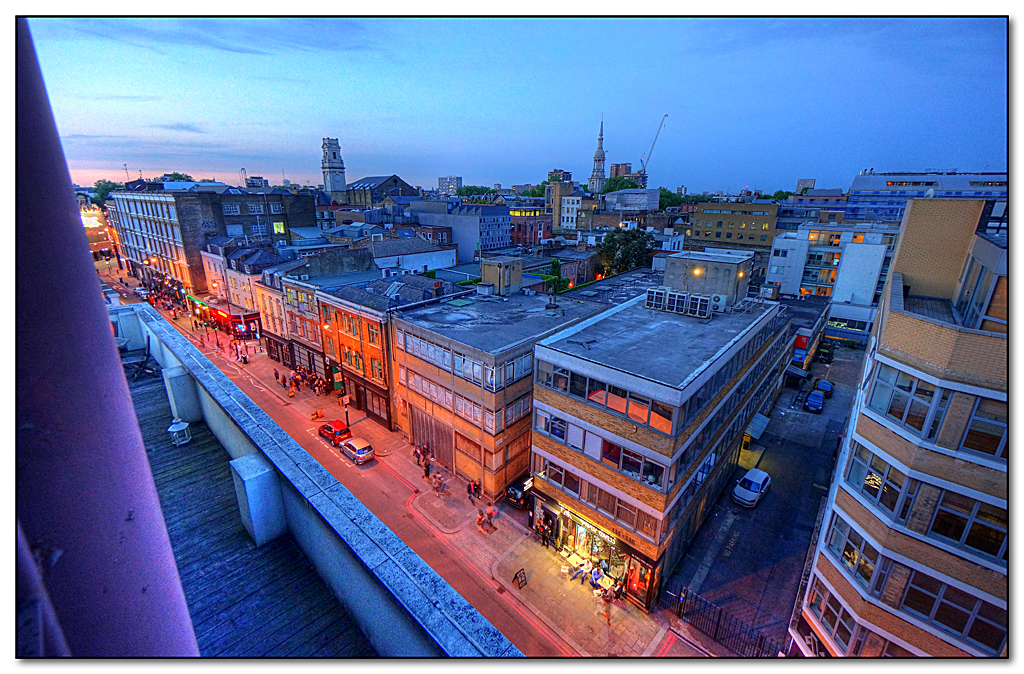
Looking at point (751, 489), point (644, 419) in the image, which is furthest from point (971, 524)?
point (751, 489)

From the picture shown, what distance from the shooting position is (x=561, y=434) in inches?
814

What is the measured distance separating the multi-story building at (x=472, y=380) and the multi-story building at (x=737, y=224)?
63401 mm

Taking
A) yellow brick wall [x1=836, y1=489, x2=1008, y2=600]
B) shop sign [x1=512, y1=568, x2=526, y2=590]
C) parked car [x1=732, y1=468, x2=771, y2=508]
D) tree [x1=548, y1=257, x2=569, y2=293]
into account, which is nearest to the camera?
yellow brick wall [x1=836, y1=489, x2=1008, y2=600]

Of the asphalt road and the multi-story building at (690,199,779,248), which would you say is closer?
the asphalt road

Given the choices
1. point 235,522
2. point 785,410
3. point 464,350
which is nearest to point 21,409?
point 235,522

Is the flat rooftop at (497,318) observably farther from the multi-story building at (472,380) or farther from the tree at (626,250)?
the tree at (626,250)

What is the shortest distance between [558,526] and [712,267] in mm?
16456

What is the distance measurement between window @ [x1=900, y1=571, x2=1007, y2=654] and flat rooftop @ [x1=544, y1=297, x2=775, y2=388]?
8.21m

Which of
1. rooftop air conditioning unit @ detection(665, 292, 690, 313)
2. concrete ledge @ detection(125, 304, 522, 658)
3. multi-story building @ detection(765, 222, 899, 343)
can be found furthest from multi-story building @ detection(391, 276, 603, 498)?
multi-story building @ detection(765, 222, 899, 343)

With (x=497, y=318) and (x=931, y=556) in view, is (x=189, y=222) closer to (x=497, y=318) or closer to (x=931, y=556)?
(x=497, y=318)

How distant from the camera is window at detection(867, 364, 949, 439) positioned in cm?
1088

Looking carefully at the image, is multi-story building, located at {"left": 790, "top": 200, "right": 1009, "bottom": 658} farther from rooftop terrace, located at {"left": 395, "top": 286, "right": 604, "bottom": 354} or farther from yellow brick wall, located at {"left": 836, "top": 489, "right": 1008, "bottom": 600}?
rooftop terrace, located at {"left": 395, "top": 286, "right": 604, "bottom": 354}

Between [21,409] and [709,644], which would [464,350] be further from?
[21,409]

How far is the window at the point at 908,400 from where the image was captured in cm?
1088
